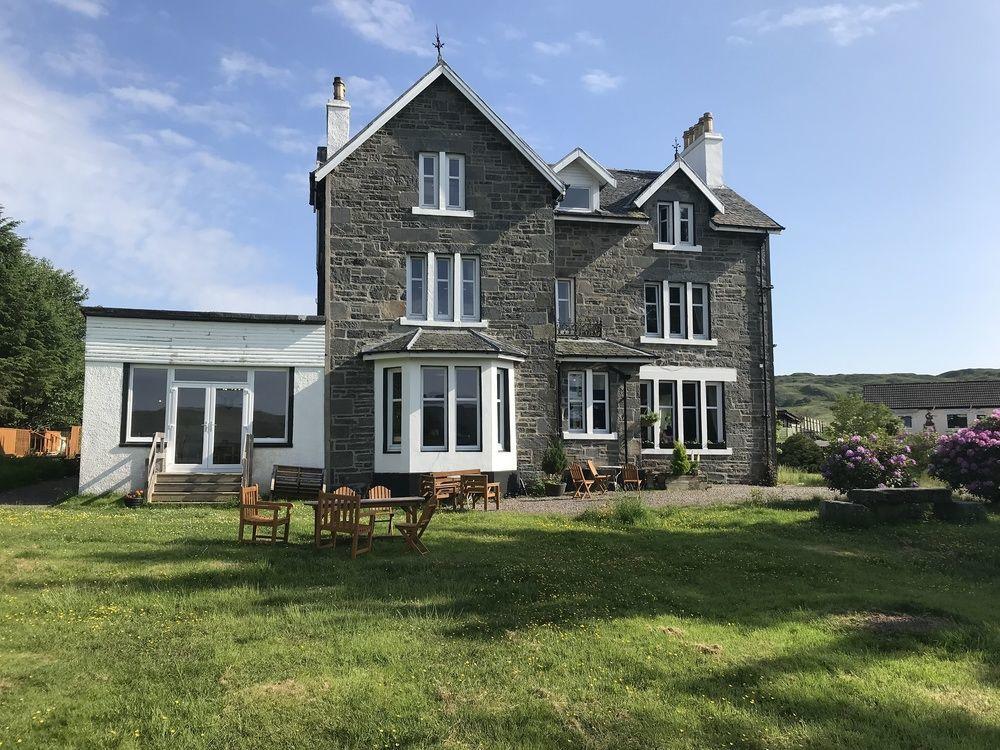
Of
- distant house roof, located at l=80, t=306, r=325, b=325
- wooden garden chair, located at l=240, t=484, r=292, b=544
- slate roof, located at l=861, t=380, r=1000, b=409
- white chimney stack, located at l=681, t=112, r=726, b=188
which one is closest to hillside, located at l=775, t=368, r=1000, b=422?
slate roof, located at l=861, t=380, r=1000, b=409

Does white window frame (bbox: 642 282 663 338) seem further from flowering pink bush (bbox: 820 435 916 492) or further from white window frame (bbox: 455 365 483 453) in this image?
flowering pink bush (bbox: 820 435 916 492)

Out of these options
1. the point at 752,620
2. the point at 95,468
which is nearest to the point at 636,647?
the point at 752,620

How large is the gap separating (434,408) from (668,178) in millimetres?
10915

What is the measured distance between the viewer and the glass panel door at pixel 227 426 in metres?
18.7

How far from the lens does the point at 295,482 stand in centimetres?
1847

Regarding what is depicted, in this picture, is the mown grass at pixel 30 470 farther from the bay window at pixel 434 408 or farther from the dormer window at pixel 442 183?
the dormer window at pixel 442 183

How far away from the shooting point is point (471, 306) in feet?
67.3

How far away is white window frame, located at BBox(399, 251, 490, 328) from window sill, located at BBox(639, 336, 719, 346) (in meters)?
5.78

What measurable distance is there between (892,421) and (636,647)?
137 ft

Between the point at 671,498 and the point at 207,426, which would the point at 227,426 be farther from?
the point at 671,498

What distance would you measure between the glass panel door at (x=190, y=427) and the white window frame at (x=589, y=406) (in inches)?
381

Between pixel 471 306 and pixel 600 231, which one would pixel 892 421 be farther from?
pixel 471 306

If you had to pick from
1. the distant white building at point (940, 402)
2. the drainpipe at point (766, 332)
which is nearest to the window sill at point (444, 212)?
the drainpipe at point (766, 332)

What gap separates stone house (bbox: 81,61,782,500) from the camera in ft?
60.8
